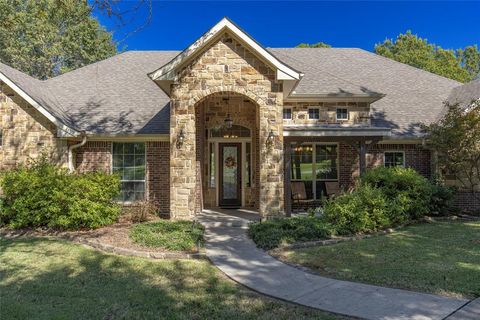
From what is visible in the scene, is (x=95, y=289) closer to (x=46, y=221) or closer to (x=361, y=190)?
(x=46, y=221)

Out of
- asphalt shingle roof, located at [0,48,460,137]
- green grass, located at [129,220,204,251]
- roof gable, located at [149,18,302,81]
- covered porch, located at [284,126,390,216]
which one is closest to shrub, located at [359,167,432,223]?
covered porch, located at [284,126,390,216]

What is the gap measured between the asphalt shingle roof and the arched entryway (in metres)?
1.83

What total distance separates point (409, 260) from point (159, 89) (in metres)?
12.1

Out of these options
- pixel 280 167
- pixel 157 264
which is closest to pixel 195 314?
pixel 157 264

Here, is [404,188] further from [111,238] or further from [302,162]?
[111,238]

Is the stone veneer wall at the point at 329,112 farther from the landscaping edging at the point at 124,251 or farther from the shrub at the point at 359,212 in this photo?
the landscaping edging at the point at 124,251

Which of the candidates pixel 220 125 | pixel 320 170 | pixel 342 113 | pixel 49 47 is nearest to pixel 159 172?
pixel 220 125

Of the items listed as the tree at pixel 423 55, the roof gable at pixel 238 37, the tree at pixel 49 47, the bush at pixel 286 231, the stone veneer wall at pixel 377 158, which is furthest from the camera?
the tree at pixel 423 55

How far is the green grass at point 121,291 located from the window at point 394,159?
969 cm

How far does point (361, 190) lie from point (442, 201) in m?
3.45

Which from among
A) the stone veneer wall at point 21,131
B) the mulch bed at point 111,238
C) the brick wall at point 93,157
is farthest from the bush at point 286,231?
the stone veneer wall at point 21,131

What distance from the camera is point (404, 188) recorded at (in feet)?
36.1

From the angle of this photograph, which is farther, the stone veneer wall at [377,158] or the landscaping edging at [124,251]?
the stone veneer wall at [377,158]

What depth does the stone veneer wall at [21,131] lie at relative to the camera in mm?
11828
